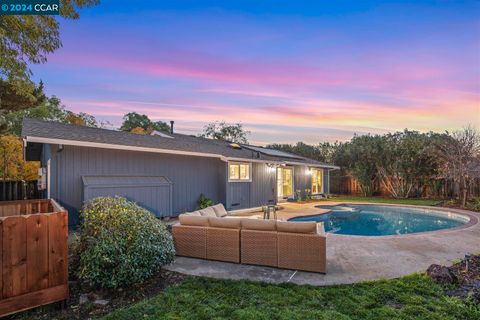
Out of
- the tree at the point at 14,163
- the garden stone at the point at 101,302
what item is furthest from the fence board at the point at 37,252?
the tree at the point at 14,163

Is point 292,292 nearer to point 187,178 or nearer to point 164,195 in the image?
point 164,195

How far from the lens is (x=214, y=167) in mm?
12664

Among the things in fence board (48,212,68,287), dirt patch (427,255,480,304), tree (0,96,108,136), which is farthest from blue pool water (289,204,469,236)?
tree (0,96,108,136)

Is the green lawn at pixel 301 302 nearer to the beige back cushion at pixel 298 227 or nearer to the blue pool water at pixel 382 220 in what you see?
the beige back cushion at pixel 298 227

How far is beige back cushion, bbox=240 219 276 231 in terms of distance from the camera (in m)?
5.45

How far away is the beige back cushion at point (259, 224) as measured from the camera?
17.9 feet

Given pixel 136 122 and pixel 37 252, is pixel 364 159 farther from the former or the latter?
pixel 136 122

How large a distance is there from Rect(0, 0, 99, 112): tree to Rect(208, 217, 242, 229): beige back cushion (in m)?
5.35

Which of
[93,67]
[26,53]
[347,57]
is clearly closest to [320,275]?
[26,53]

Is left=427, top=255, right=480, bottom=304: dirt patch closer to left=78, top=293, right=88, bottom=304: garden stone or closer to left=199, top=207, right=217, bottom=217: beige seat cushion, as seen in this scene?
left=199, top=207, right=217, bottom=217: beige seat cushion

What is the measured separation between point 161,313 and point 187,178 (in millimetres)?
8156

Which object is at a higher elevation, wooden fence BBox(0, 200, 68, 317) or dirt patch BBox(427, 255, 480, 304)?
wooden fence BBox(0, 200, 68, 317)

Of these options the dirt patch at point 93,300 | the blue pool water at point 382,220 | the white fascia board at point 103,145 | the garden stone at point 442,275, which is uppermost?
the white fascia board at point 103,145

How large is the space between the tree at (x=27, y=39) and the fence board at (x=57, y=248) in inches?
179
